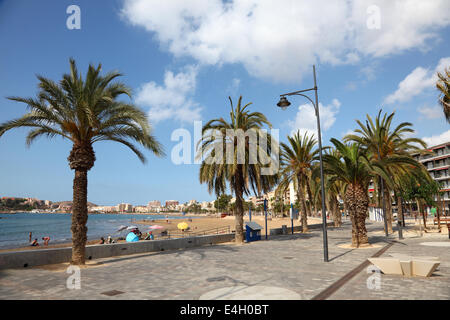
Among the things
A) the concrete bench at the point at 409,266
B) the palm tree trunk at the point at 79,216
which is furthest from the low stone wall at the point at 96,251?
the concrete bench at the point at 409,266

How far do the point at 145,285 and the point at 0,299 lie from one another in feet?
11.2

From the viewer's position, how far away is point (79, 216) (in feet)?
38.1

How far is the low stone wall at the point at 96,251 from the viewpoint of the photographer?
10.6 metres

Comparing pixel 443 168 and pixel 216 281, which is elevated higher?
pixel 443 168

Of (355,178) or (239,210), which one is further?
(239,210)

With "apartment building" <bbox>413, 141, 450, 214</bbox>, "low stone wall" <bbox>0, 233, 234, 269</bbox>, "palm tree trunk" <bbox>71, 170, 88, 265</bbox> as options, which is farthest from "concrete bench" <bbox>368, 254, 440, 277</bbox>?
"apartment building" <bbox>413, 141, 450, 214</bbox>

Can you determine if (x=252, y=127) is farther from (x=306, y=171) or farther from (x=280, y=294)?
(x=280, y=294)

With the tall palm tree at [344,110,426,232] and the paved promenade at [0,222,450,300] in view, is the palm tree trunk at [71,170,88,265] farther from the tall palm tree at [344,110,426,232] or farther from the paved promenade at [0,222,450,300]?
the tall palm tree at [344,110,426,232]

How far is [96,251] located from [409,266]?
1275cm

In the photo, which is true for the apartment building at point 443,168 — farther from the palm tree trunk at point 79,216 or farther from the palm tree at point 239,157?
the palm tree trunk at point 79,216

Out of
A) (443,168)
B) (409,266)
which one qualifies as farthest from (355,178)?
(443,168)

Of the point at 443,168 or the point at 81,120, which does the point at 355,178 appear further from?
the point at 443,168
